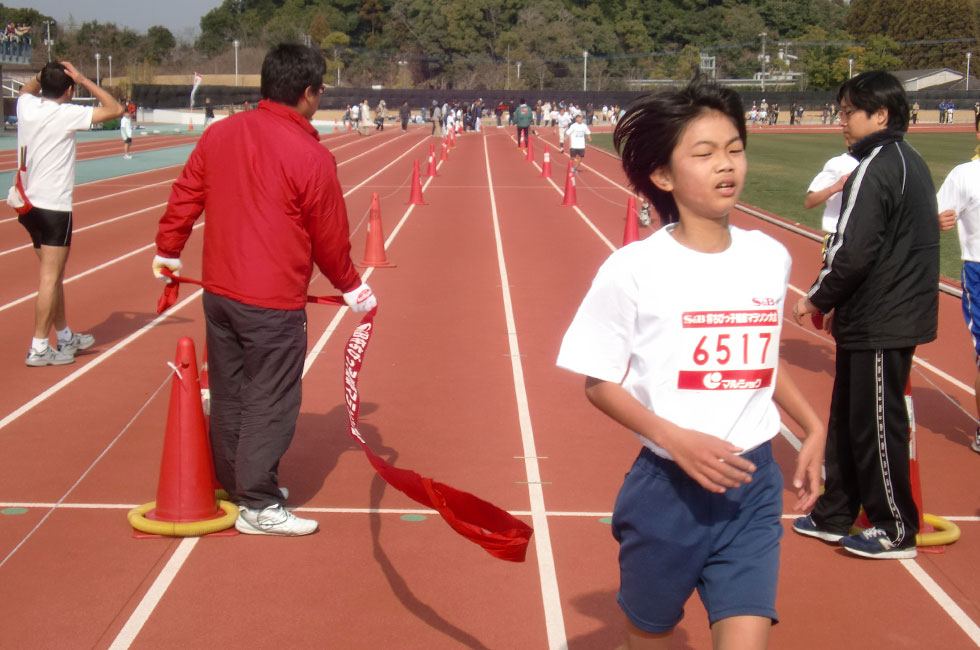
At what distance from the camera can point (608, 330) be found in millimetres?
2707

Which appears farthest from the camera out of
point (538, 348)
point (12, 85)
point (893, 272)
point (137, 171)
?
point (12, 85)

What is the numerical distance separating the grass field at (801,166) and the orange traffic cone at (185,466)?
10682 mm

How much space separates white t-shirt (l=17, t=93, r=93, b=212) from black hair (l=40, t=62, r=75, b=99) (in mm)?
98

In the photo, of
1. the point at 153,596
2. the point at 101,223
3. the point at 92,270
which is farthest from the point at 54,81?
the point at 101,223

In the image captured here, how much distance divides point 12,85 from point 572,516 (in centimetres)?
6973

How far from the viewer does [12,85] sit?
6625 cm

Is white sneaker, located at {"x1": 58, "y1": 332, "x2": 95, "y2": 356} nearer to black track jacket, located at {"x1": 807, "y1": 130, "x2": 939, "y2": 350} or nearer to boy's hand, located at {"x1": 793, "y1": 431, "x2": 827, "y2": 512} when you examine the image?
black track jacket, located at {"x1": 807, "y1": 130, "x2": 939, "y2": 350}

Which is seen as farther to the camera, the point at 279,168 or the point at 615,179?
the point at 615,179

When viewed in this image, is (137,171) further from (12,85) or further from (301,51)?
(12,85)

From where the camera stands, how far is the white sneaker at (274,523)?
4.97 metres

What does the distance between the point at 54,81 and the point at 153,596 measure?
5.06 meters

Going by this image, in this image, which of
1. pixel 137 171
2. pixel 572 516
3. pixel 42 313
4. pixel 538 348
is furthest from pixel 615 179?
pixel 572 516

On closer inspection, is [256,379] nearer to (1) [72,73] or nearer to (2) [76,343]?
(1) [72,73]

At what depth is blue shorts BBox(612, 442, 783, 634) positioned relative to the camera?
269 cm
